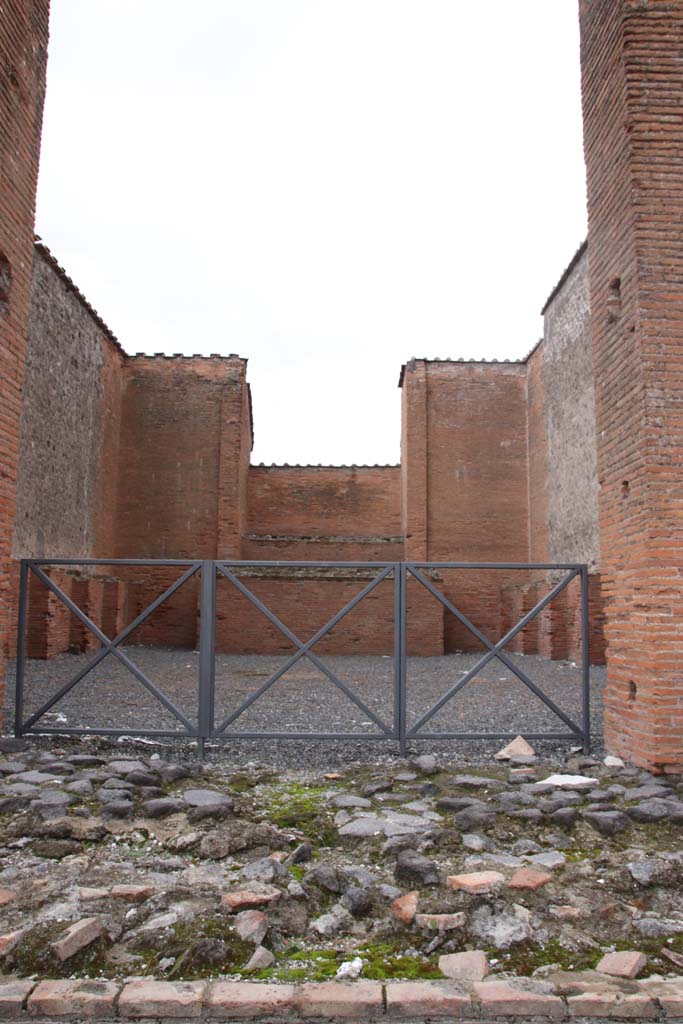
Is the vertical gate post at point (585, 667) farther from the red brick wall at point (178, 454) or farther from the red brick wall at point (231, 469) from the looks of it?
the red brick wall at point (178, 454)

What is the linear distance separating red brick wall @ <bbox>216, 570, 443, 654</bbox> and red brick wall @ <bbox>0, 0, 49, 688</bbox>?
33.7 feet

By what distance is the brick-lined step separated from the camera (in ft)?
7.64

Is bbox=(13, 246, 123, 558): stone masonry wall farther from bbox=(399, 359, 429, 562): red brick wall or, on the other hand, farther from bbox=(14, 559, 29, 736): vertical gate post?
bbox=(14, 559, 29, 736): vertical gate post

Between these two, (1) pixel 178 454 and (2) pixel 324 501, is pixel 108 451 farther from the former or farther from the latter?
(2) pixel 324 501

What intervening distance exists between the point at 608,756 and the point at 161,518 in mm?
14884

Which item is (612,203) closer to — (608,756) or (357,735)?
(608,756)

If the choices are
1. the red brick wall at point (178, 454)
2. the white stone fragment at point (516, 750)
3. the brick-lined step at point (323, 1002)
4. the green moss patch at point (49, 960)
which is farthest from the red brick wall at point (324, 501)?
the brick-lined step at point (323, 1002)

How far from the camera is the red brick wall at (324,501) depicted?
21.4 meters

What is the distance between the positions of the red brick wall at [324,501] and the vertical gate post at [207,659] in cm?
1550

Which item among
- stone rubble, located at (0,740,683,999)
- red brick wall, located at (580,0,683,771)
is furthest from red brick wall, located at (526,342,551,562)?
stone rubble, located at (0,740,683,999)

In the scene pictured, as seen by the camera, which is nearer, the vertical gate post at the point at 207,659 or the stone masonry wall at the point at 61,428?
the vertical gate post at the point at 207,659

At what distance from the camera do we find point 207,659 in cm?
565

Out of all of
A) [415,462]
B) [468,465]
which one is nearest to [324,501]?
[415,462]

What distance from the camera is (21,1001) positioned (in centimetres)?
234
